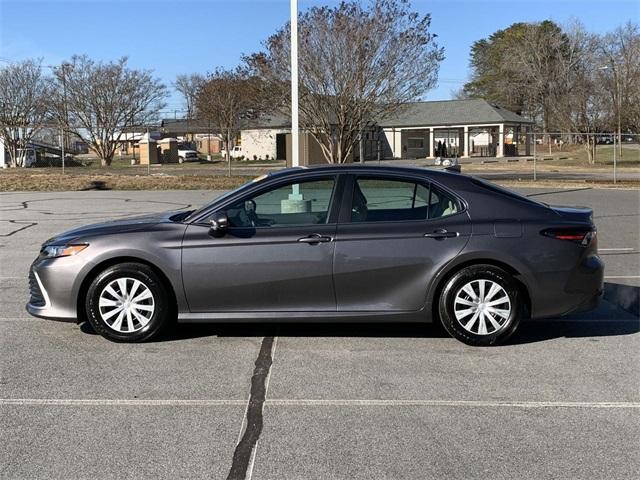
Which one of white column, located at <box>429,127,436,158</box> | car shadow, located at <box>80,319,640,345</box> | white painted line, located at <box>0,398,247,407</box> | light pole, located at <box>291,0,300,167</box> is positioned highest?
white column, located at <box>429,127,436,158</box>

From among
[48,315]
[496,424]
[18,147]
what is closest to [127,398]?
[48,315]

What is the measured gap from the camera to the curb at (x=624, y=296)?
740 centimetres

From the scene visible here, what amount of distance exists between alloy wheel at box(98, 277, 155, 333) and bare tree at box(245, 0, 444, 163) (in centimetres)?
2113

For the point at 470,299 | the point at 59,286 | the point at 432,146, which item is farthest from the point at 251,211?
the point at 432,146

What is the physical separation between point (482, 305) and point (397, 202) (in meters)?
1.17

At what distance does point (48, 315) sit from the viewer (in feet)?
19.4

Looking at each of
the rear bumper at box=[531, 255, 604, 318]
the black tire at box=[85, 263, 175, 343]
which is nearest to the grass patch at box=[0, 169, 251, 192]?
the black tire at box=[85, 263, 175, 343]

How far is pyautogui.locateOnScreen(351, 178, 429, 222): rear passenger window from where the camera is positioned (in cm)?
594

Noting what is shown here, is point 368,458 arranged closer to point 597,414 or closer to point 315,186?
point 597,414

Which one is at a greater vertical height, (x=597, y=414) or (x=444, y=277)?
(x=444, y=277)

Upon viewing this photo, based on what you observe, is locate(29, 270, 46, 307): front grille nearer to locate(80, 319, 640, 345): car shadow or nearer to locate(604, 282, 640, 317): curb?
locate(80, 319, 640, 345): car shadow

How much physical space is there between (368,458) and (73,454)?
163 cm

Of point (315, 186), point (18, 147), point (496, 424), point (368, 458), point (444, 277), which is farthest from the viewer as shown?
point (18, 147)

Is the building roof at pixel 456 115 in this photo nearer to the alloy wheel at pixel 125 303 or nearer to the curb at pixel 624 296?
the curb at pixel 624 296
